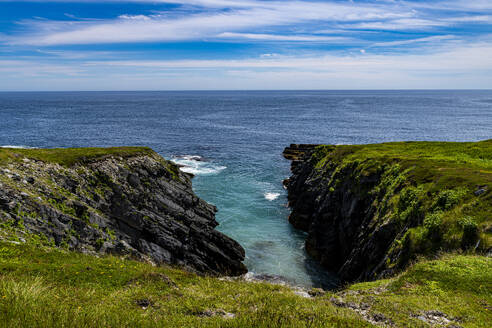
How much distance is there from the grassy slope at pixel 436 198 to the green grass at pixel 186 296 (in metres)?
2.55

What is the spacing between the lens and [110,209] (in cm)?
2486

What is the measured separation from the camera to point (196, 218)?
31172mm

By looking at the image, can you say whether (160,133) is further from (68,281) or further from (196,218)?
(68,281)

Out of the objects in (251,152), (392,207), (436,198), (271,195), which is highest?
(436,198)

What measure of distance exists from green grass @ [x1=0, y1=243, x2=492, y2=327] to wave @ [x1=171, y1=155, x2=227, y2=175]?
43974 millimetres

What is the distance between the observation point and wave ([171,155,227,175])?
196 feet

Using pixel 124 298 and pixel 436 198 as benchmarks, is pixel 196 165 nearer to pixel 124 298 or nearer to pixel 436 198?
pixel 436 198

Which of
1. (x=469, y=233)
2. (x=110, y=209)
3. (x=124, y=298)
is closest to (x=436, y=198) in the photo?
(x=469, y=233)

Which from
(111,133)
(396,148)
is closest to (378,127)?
(396,148)

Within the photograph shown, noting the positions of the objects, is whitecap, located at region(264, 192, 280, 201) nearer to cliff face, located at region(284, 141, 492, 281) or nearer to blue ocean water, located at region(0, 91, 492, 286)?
blue ocean water, located at region(0, 91, 492, 286)

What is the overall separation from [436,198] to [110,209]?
2432cm

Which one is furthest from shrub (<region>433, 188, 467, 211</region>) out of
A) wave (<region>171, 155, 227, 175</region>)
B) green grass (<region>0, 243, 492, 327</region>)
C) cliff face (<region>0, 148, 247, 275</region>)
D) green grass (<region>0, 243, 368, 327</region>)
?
wave (<region>171, 155, 227, 175</region>)

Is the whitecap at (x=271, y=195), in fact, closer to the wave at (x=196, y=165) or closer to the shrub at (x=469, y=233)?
the wave at (x=196, y=165)

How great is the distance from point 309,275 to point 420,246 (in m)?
12.6
